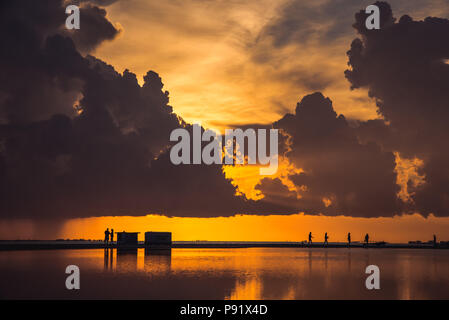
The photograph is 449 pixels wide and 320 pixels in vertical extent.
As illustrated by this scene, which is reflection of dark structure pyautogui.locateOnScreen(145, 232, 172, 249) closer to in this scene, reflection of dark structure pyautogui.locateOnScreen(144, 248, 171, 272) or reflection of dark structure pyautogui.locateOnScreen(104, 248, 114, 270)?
reflection of dark structure pyautogui.locateOnScreen(144, 248, 171, 272)

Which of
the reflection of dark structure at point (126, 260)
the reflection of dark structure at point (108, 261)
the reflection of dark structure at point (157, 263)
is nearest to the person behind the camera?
the reflection of dark structure at point (157, 263)

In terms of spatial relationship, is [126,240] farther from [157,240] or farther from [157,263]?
[157,263]

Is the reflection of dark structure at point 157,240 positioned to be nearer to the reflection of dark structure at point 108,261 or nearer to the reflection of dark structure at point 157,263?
the reflection of dark structure at point 157,263

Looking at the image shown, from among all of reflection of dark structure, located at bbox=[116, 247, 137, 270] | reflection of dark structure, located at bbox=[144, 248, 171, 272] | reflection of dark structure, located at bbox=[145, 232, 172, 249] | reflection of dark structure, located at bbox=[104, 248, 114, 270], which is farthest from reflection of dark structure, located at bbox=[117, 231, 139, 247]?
reflection of dark structure, located at bbox=[104, 248, 114, 270]

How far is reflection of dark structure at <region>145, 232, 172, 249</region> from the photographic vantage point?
619 feet

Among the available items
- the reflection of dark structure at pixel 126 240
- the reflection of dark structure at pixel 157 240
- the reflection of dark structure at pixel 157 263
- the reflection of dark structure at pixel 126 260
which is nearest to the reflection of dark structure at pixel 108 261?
the reflection of dark structure at pixel 126 260

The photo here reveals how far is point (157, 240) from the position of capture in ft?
630

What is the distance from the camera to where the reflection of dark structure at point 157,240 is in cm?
18865
